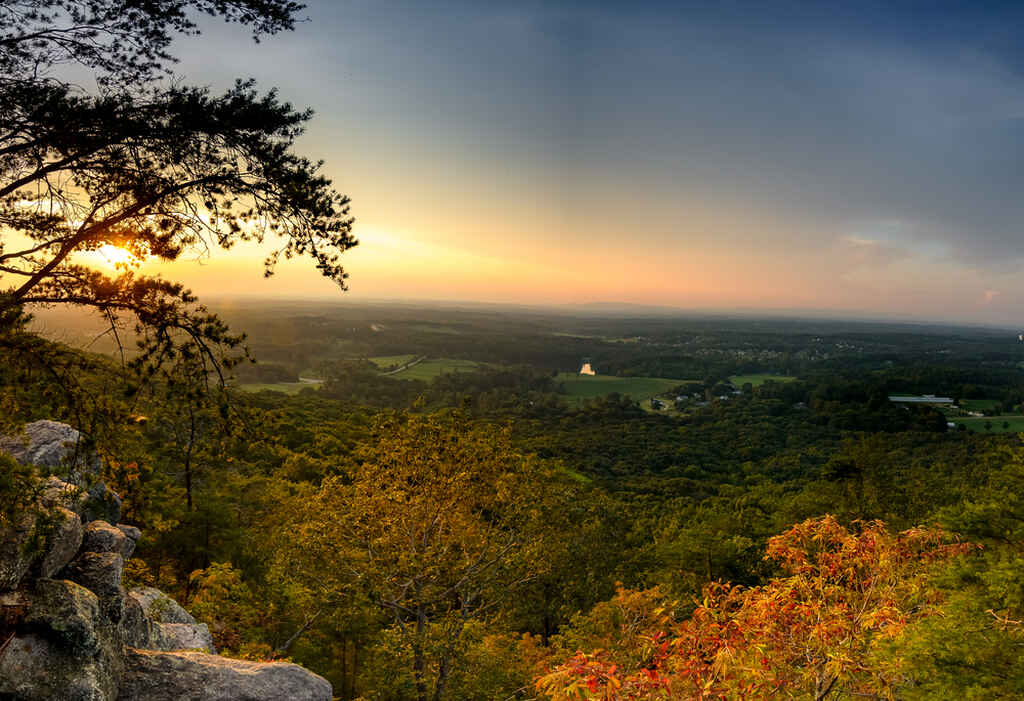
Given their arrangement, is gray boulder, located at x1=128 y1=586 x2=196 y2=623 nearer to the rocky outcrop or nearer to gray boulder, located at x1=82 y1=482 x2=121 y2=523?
the rocky outcrop

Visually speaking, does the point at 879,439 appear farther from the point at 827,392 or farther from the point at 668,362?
the point at 668,362

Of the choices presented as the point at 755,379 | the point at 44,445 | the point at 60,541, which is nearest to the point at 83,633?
the point at 60,541

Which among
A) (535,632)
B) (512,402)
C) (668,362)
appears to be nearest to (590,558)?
(535,632)

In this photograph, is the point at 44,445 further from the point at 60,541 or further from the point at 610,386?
the point at 610,386

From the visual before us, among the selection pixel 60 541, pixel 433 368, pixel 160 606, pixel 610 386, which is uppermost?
pixel 60 541

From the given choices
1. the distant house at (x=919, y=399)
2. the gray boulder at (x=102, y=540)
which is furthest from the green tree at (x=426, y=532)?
the distant house at (x=919, y=399)

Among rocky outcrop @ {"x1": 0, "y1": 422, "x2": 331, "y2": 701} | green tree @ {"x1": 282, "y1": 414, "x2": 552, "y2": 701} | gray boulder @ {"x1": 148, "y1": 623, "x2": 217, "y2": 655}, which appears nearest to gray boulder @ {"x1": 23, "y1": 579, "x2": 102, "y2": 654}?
rocky outcrop @ {"x1": 0, "y1": 422, "x2": 331, "y2": 701}
